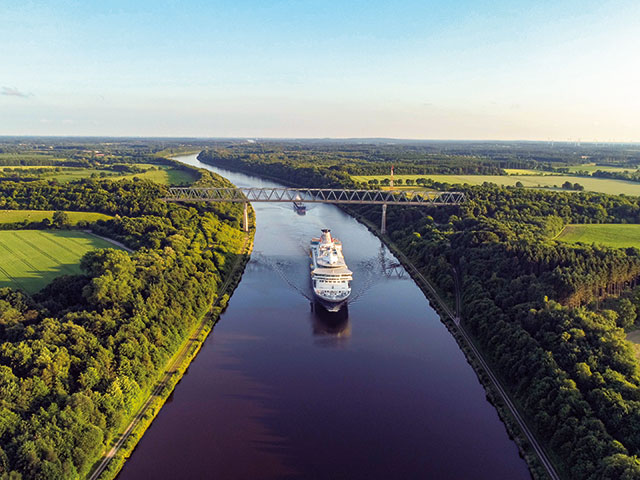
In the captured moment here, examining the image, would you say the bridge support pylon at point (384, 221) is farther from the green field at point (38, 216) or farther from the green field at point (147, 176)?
the green field at point (147, 176)

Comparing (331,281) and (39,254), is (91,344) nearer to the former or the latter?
(331,281)

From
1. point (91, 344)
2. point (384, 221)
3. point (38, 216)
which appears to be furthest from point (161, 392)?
point (38, 216)

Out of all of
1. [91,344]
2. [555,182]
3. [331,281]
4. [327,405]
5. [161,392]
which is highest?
[555,182]

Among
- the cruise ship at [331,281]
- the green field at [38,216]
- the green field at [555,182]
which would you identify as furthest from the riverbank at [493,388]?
the green field at [555,182]

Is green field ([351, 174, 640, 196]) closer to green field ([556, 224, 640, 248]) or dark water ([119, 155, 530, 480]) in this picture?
green field ([556, 224, 640, 248])

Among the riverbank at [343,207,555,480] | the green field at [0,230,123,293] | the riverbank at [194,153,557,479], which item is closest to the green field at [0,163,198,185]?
the green field at [0,230,123,293]

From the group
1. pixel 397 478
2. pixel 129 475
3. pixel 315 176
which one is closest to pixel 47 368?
pixel 129 475
